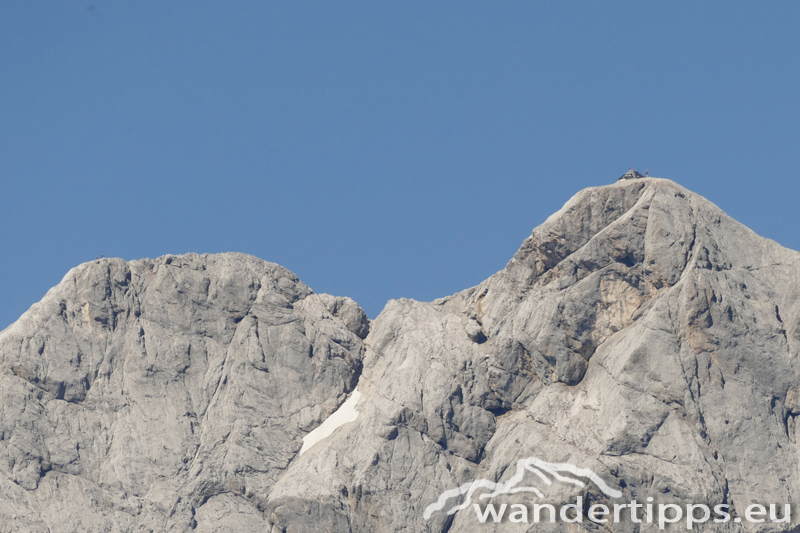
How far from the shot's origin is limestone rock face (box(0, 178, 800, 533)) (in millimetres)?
127188

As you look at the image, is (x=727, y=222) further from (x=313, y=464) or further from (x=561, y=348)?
(x=313, y=464)

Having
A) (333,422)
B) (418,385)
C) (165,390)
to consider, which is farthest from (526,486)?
(165,390)

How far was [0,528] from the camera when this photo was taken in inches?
5138

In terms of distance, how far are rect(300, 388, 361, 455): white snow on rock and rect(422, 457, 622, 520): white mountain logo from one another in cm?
1156

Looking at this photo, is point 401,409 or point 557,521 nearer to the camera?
point 557,521

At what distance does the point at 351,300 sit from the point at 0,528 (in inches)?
1330

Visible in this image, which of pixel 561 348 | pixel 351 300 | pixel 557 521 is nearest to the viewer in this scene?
pixel 557 521

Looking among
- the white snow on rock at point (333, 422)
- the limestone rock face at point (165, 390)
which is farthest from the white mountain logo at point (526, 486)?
the limestone rock face at point (165, 390)

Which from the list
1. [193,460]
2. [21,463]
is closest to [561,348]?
[193,460]

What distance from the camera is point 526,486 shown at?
416 feet

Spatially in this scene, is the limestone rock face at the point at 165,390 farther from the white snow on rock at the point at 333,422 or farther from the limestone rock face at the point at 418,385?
the white snow on rock at the point at 333,422

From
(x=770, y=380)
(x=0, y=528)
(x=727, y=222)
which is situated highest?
(x=727, y=222)

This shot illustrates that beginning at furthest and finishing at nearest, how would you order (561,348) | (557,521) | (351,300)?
(351,300) → (561,348) → (557,521)

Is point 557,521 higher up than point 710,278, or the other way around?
point 710,278
